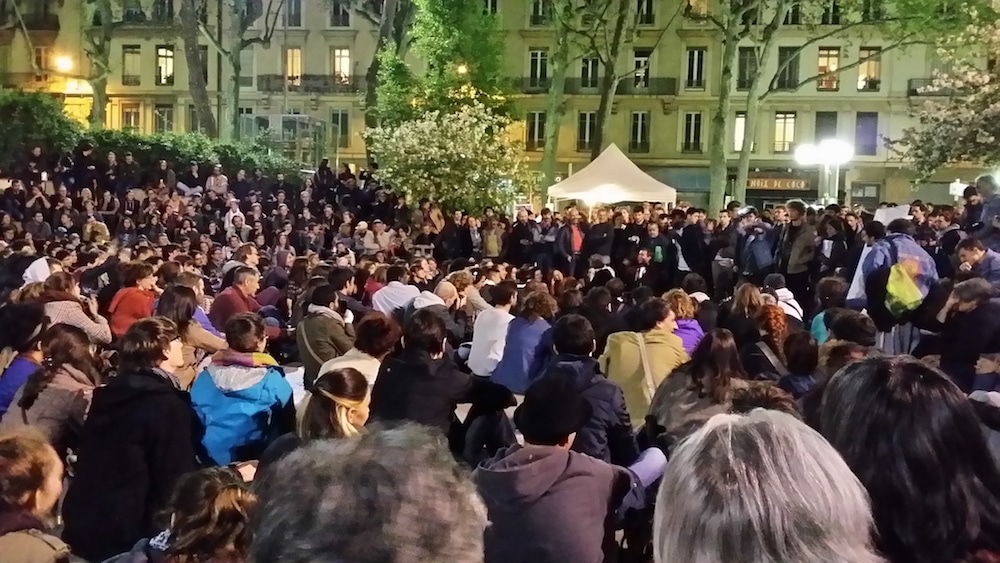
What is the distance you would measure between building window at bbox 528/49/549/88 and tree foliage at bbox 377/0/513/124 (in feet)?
16.9

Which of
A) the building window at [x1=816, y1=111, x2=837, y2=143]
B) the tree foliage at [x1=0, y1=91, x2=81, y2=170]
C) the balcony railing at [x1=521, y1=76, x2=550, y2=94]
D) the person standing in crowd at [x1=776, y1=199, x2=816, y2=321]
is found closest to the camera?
the person standing in crowd at [x1=776, y1=199, x2=816, y2=321]

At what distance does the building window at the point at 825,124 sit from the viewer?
44.2m

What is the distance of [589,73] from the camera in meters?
46.5

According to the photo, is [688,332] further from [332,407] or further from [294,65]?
[294,65]

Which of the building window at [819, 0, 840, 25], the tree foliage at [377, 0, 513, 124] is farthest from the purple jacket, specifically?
the building window at [819, 0, 840, 25]

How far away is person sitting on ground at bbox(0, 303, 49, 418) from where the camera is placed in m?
5.20

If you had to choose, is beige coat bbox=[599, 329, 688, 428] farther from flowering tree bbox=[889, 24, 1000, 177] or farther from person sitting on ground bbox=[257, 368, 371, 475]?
flowering tree bbox=[889, 24, 1000, 177]

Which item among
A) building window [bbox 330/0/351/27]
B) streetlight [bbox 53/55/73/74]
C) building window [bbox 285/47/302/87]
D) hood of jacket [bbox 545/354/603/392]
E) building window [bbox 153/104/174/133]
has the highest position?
building window [bbox 330/0/351/27]

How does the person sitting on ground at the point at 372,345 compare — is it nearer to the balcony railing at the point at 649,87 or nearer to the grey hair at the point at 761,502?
the grey hair at the point at 761,502

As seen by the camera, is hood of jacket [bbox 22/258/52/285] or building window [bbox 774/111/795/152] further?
building window [bbox 774/111/795/152]

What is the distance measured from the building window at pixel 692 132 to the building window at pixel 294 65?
1941cm

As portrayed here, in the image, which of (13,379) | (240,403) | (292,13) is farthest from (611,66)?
(240,403)

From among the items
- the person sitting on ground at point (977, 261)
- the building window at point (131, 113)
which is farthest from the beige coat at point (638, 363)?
the building window at point (131, 113)

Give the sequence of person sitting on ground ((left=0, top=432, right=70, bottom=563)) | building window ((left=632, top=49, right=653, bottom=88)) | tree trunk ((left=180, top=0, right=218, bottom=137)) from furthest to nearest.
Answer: building window ((left=632, top=49, right=653, bottom=88)) → tree trunk ((left=180, top=0, right=218, bottom=137)) → person sitting on ground ((left=0, top=432, right=70, bottom=563))
